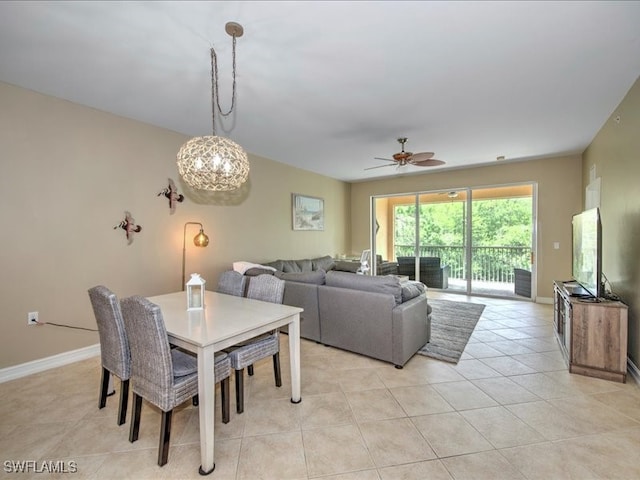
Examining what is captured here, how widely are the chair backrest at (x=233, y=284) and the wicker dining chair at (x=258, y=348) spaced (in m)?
0.14

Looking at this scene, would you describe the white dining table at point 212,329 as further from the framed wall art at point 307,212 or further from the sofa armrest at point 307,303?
the framed wall art at point 307,212

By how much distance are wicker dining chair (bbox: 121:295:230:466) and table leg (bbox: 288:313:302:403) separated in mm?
715

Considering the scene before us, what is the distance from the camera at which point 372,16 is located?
1.79 metres

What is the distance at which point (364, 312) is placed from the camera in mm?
3002

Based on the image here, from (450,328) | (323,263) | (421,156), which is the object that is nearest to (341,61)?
(421,156)

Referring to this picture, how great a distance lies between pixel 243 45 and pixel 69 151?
2.23 m

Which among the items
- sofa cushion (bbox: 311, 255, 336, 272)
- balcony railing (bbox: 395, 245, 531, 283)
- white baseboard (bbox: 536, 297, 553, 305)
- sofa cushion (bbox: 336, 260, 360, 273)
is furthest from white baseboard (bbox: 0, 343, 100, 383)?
white baseboard (bbox: 536, 297, 553, 305)

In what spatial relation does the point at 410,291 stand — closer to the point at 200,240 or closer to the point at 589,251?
the point at 589,251

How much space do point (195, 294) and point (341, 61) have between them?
2.18 m

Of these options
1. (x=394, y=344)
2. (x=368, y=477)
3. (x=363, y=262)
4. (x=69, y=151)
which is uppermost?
(x=69, y=151)

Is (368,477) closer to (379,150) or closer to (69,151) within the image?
(69,151)

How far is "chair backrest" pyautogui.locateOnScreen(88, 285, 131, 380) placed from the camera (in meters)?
1.89

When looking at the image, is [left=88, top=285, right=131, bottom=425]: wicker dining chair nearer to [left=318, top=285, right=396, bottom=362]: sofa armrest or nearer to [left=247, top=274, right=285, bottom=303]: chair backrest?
[left=247, top=274, right=285, bottom=303]: chair backrest

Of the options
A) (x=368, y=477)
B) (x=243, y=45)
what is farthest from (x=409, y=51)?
(x=368, y=477)
